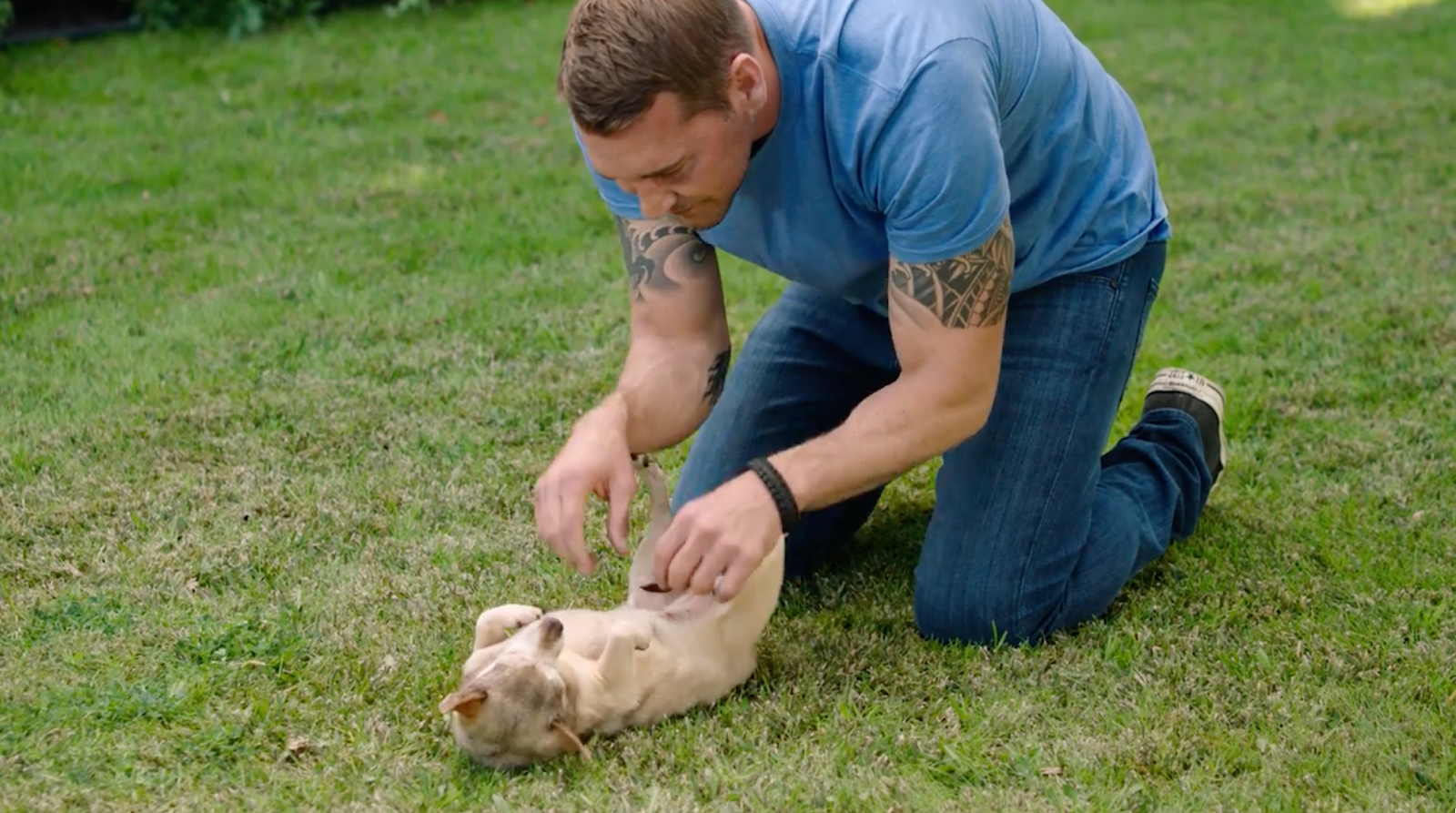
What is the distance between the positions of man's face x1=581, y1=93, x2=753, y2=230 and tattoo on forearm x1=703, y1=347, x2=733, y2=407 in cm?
50

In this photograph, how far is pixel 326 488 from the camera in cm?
353

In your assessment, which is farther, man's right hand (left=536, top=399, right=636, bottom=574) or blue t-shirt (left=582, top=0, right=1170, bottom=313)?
man's right hand (left=536, top=399, right=636, bottom=574)

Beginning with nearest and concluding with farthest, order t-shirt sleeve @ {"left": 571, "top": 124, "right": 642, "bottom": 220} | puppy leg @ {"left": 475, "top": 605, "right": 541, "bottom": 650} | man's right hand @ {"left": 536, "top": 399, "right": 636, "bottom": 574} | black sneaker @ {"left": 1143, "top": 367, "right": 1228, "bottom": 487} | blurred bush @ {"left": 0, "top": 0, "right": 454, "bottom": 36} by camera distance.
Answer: man's right hand @ {"left": 536, "top": 399, "right": 636, "bottom": 574} → puppy leg @ {"left": 475, "top": 605, "right": 541, "bottom": 650} → t-shirt sleeve @ {"left": 571, "top": 124, "right": 642, "bottom": 220} → black sneaker @ {"left": 1143, "top": 367, "right": 1228, "bottom": 487} → blurred bush @ {"left": 0, "top": 0, "right": 454, "bottom": 36}

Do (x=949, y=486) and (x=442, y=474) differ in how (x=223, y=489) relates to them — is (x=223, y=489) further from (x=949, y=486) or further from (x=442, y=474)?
(x=949, y=486)

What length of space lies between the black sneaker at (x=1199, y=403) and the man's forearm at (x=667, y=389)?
45.0 inches

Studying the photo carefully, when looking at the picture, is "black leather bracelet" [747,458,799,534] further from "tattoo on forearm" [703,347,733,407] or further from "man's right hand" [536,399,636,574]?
"tattoo on forearm" [703,347,733,407]

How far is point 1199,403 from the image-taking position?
3.48 m

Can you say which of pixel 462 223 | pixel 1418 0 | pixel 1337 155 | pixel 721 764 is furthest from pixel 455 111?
pixel 1418 0

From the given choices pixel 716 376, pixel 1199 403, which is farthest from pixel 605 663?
pixel 1199 403

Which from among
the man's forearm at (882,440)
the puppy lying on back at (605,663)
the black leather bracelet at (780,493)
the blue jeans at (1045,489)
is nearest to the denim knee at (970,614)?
the blue jeans at (1045,489)

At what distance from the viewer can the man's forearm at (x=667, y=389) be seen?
9.25 feet

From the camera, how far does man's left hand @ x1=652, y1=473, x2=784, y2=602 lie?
7.71ft

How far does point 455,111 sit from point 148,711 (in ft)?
15.8

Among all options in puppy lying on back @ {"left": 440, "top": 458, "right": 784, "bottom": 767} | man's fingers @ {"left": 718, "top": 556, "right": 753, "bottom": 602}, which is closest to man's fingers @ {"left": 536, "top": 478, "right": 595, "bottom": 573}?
puppy lying on back @ {"left": 440, "top": 458, "right": 784, "bottom": 767}
